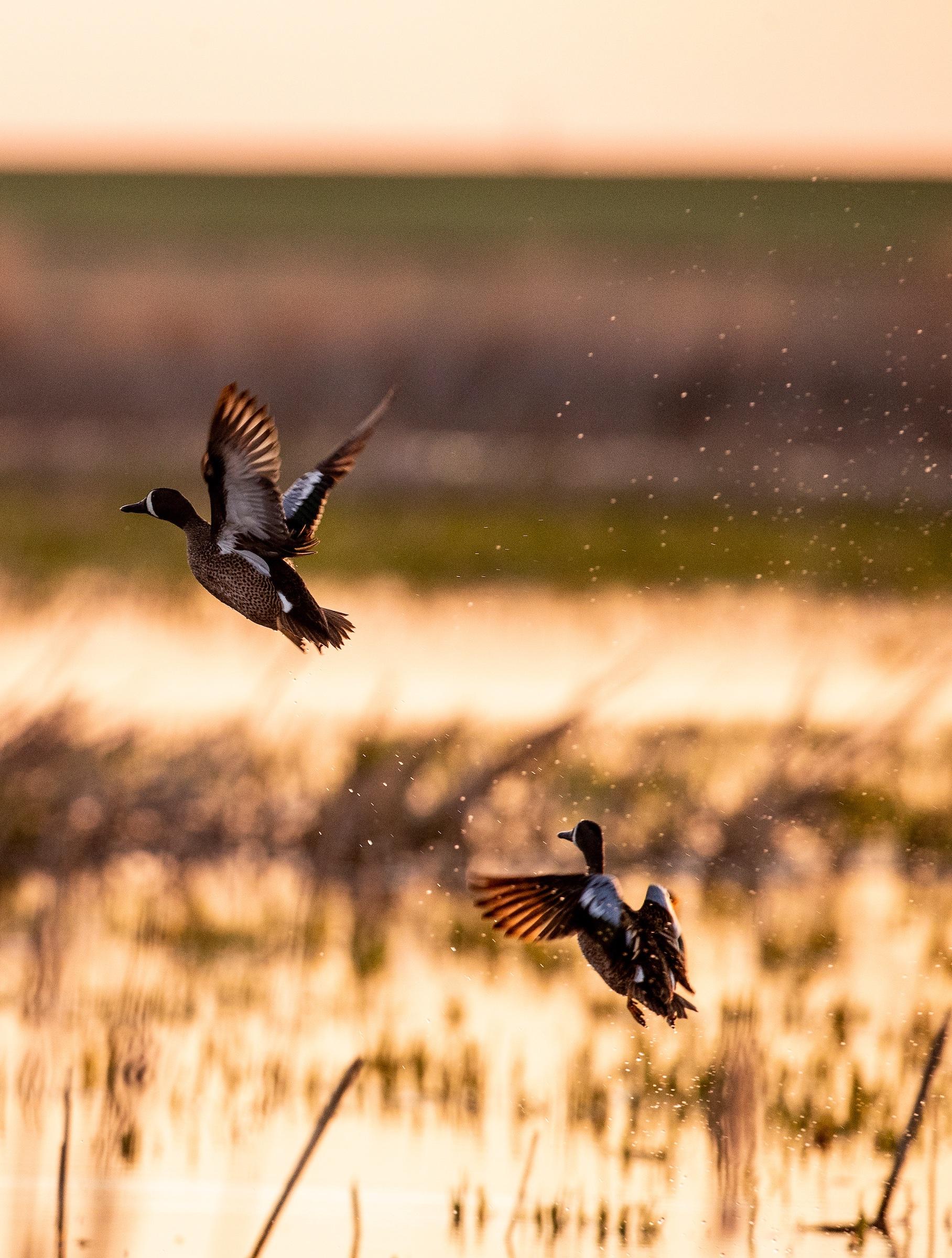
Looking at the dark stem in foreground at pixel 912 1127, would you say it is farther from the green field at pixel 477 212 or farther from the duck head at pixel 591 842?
the green field at pixel 477 212

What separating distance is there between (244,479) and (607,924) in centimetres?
125

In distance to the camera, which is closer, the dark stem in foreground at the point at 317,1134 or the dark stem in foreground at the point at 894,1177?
the dark stem in foreground at the point at 317,1134

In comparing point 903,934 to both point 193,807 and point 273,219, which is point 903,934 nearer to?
point 193,807

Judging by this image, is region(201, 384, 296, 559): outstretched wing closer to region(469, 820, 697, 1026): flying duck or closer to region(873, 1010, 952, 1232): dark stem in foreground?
region(469, 820, 697, 1026): flying duck

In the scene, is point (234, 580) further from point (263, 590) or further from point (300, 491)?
point (300, 491)

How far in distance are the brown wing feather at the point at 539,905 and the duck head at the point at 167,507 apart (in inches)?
37.4

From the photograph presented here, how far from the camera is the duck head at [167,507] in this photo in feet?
14.9

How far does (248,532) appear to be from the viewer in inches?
179

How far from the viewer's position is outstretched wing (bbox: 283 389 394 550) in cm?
489

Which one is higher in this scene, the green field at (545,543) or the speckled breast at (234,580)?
the green field at (545,543)

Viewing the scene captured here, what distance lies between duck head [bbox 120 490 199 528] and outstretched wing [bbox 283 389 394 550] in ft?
0.73

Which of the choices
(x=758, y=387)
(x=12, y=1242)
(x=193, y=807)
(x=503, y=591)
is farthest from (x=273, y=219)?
(x=12, y=1242)

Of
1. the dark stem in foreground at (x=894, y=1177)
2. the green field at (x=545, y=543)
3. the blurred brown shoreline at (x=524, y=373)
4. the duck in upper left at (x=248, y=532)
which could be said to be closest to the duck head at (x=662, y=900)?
the duck in upper left at (x=248, y=532)

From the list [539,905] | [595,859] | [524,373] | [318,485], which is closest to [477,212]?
[524,373]
